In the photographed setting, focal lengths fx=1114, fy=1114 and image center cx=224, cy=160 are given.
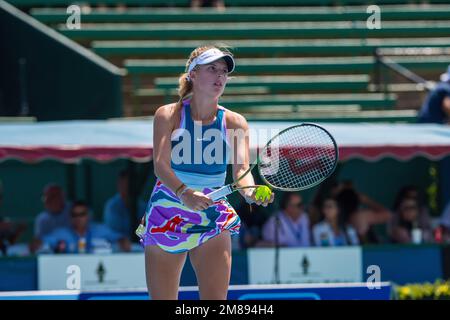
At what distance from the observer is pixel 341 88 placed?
13477 mm

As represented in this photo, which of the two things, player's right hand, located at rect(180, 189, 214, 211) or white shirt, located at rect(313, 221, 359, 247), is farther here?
white shirt, located at rect(313, 221, 359, 247)

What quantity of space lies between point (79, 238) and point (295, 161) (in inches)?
181

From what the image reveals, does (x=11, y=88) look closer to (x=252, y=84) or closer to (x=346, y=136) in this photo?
(x=252, y=84)

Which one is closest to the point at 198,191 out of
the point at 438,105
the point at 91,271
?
the point at 91,271

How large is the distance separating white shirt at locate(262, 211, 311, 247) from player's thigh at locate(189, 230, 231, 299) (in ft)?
15.8

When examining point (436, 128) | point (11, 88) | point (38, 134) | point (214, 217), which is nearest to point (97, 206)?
point (11, 88)

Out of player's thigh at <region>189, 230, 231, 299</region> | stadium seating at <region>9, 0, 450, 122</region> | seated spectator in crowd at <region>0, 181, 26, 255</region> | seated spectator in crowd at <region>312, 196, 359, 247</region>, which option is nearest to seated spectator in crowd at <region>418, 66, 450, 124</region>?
stadium seating at <region>9, 0, 450, 122</region>

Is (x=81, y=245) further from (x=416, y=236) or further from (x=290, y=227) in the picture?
(x=416, y=236)

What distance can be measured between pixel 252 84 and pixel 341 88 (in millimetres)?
1134

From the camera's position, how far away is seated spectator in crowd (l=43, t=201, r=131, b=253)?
958 centimetres

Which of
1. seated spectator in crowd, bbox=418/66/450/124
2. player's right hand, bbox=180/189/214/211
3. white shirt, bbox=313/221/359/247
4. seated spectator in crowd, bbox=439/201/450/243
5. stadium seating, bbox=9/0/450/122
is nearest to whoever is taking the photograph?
player's right hand, bbox=180/189/214/211

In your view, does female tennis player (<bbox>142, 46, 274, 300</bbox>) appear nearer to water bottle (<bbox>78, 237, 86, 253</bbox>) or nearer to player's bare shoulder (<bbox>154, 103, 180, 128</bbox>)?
player's bare shoulder (<bbox>154, 103, 180, 128</bbox>)

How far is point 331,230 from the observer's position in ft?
32.6
